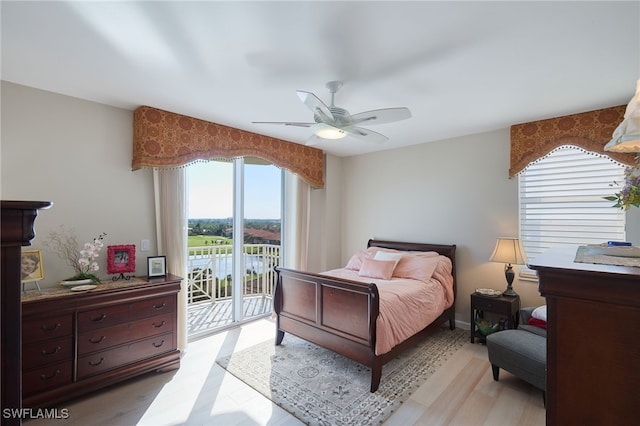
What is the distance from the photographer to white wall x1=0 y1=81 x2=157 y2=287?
2.44 m

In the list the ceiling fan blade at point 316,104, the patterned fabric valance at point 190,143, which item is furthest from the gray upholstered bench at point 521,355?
the patterned fabric valance at point 190,143

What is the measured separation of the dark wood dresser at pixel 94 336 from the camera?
213cm

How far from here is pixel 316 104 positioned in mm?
2047

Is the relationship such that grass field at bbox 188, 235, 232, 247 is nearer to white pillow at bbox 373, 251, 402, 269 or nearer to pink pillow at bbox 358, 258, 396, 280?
pink pillow at bbox 358, 258, 396, 280

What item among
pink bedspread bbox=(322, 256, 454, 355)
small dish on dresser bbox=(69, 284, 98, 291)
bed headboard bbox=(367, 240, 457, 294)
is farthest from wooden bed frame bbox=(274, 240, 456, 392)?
small dish on dresser bbox=(69, 284, 98, 291)

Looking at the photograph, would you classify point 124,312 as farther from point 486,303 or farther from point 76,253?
point 486,303

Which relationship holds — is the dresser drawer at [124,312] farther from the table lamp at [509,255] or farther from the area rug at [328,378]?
the table lamp at [509,255]

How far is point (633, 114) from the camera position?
1.41 metres

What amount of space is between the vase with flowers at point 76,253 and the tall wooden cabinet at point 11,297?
7.26 ft

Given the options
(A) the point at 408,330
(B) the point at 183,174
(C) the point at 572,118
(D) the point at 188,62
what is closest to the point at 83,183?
(B) the point at 183,174

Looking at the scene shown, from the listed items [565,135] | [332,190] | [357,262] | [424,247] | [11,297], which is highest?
[565,135]

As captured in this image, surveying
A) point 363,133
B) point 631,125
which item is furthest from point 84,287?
point 631,125

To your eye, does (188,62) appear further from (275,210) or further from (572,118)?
(572,118)

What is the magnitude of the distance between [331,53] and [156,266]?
2560mm
